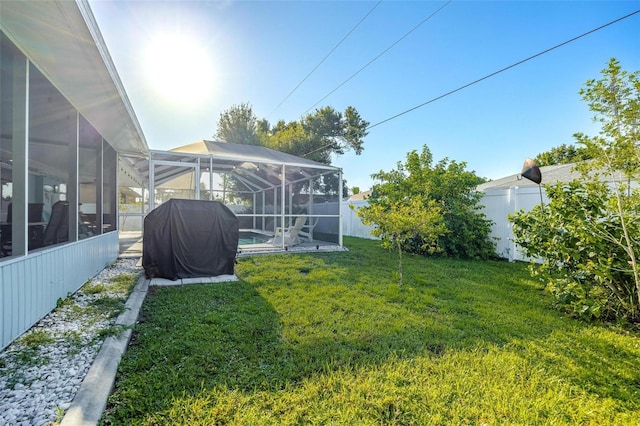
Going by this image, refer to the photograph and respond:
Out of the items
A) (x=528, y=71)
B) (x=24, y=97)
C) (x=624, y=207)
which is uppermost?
(x=528, y=71)

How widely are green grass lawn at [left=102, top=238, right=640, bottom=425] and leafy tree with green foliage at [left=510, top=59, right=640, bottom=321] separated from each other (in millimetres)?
470

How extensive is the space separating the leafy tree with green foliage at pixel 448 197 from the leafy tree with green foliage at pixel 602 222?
10.8 ft

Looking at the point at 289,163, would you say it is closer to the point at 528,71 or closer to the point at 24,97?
the point at 24,97

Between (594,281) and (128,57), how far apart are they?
8.78 metres

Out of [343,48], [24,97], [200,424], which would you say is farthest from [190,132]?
[200,424]

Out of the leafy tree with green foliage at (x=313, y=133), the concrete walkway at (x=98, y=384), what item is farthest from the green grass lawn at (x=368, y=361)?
the leafy tree with green foliage at (x=313, y=133)

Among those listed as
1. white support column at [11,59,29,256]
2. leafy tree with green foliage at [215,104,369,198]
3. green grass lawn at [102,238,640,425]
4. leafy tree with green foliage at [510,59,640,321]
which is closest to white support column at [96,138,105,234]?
green grass lawn at [102,238,640,425]

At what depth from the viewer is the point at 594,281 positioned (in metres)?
3.77

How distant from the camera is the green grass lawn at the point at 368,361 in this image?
73.8 inches

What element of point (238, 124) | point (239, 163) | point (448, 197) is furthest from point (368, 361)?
point (238, 124)

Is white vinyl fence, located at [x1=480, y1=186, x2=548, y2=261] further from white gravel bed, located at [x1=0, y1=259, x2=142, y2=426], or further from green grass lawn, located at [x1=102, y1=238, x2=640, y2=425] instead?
white gravel bed, located at [x1=0, y1=259, x2=142, y2=426]

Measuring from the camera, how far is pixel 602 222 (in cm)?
354

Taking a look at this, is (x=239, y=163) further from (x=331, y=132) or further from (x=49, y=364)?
(x=331, y=132)

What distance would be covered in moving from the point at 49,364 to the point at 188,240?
3.20 metres
